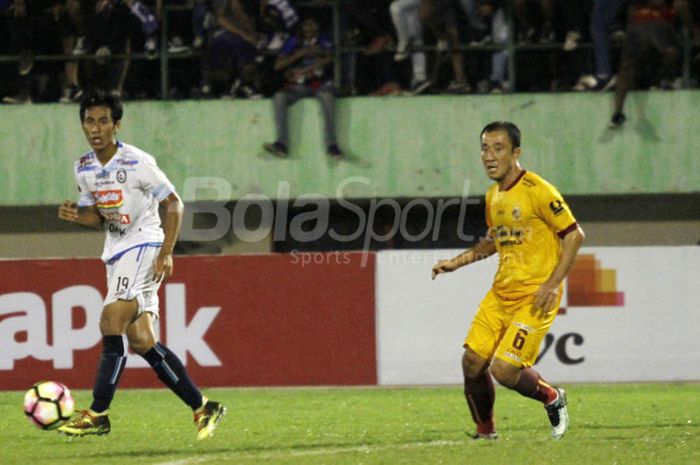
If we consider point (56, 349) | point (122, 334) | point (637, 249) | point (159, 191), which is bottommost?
point (56, 349)

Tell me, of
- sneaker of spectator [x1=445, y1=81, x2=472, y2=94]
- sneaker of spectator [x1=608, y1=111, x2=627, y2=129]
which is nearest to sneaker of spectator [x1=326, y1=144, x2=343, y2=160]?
sneaker of spectator [x1=445, y1=81, x2=472, y2=94]

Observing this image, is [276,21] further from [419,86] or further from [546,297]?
[546,297]

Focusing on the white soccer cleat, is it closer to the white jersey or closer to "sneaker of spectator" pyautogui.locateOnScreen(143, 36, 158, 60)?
the white jersey

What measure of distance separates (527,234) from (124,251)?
233cm

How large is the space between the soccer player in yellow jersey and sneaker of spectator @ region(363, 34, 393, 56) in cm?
799

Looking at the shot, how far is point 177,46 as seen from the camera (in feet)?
52.5

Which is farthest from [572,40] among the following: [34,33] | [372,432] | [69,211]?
[69,211]

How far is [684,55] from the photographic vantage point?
51.1 ft

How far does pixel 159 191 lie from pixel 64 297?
5.32 metres

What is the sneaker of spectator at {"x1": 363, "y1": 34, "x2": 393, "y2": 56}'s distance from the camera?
50.8ft

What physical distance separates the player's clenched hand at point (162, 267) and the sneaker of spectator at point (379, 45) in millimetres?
8049

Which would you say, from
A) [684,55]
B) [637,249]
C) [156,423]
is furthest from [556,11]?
[156,423]

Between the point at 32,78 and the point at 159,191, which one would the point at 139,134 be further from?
the point at 159,191

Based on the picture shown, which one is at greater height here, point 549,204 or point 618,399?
point 549,204
